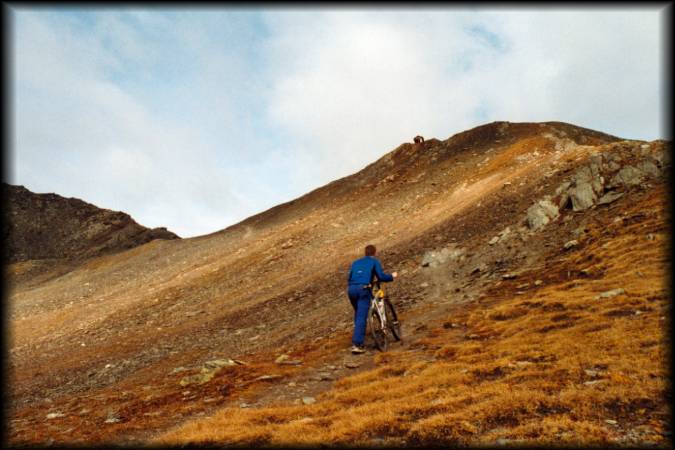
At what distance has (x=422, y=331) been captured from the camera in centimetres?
1440

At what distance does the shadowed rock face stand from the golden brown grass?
69.1m

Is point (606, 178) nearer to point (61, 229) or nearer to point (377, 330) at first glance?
point (377, 330)

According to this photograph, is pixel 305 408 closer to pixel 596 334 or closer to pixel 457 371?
pixel 457 371

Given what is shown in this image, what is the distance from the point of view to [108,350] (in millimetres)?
→ 21797

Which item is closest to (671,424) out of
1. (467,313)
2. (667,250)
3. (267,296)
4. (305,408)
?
(305,408)

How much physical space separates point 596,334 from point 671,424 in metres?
4.26

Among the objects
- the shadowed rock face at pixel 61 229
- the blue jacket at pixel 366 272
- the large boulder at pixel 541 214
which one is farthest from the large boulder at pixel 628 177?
the shadowed rock face at pixel 61 229

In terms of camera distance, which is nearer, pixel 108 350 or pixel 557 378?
pixel 557 378

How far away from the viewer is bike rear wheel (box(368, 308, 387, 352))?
1320 cm

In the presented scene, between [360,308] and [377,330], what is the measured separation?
3.32ft

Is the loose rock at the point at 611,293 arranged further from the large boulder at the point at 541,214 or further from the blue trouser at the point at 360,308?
the large boulder at the point at 541,214

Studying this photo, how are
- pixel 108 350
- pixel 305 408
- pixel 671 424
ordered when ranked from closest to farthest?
pixel 671 424 → pixel 305 408 → pixel 108 350

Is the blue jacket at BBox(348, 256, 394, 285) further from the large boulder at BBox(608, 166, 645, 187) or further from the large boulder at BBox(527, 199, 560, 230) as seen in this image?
the large boulder at BBox(608, 166, 645, 187)

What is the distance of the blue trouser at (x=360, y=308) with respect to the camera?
13265mm
